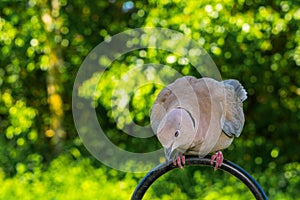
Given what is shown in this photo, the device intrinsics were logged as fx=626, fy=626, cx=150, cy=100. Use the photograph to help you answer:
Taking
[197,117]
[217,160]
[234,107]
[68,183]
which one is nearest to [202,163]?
[217,160]

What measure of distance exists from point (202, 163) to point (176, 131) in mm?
163

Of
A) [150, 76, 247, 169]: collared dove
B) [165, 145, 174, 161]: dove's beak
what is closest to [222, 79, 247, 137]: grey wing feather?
[150, 76, 247, 169]: collared dove

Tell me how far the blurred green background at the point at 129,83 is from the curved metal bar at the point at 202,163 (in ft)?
8.70

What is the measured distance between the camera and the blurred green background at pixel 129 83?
4.71 meters

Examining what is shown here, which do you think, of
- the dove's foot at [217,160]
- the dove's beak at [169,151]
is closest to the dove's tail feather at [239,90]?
the dove's foot at [217,160]

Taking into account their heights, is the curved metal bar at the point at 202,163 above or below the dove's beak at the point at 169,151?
below

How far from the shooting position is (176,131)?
1.63m

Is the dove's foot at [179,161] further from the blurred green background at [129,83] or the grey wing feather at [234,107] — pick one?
the blurred green background at [129,83]

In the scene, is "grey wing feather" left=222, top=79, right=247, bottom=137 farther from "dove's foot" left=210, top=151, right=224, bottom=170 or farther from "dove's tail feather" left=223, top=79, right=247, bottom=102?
"dove's foot" left=210, top=151, right=224, bottom=170

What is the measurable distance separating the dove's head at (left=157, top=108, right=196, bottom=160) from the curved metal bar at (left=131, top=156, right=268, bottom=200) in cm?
4

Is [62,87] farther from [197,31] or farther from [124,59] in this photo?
[197,31]

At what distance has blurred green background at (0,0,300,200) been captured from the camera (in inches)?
186

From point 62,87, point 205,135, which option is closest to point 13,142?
point 62,87

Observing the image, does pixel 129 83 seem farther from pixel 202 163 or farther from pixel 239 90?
pixel 202 163
